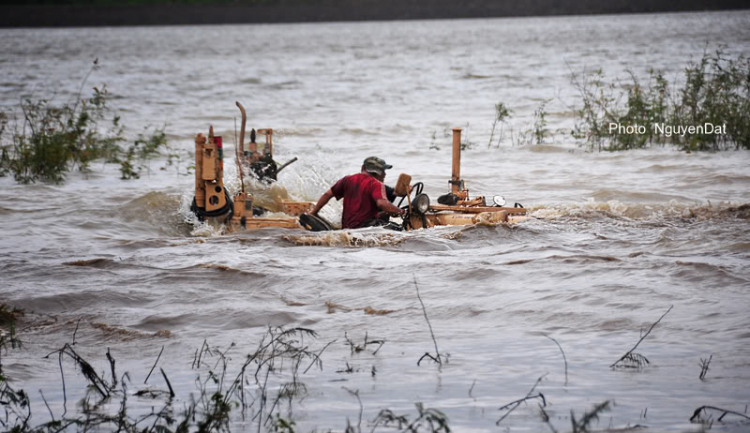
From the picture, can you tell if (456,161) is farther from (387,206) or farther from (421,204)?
(387,206)

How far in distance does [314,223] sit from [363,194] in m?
0.81

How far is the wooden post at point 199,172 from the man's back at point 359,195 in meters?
1.76

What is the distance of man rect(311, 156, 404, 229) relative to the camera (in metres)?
10.9

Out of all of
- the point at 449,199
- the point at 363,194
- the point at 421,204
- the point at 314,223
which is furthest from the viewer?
the point at 314,223

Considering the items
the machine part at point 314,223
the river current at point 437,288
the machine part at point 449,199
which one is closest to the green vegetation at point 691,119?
the river current at point 437,288

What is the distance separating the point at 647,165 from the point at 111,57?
63.9m

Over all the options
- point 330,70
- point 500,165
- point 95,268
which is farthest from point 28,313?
point 330,70

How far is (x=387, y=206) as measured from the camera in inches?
418

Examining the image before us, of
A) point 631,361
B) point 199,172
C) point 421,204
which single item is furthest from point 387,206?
point 631,361

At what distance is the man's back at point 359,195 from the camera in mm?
10887

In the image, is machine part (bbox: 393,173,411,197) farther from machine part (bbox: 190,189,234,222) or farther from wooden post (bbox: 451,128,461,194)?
machine part (bbox: 190,189,234,222)

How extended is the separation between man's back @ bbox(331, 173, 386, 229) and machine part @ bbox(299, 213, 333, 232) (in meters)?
0.31

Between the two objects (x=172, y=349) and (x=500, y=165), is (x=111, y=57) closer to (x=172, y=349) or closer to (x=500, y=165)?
(x=500, y=165)

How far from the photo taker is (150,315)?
7863mm
